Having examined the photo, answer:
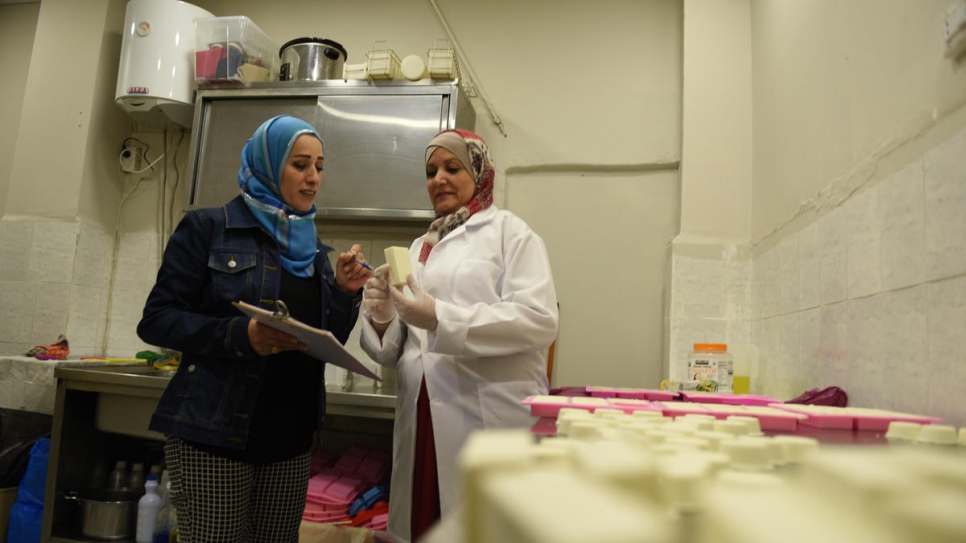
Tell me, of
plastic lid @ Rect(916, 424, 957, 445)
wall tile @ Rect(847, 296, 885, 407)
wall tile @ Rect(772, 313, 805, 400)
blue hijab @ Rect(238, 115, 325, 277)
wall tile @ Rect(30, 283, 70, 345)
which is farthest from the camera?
wall tile @ Rect(30, 283, 70, 345)

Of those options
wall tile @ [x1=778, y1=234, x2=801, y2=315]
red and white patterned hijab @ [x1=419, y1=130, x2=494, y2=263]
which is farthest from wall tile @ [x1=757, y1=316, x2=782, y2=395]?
red and white patterned hijab @ [x1=419, y1=130, x2=494, y2=263]

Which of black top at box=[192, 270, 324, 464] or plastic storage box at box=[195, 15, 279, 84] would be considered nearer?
black top at box=[192, 270, 324, 464]

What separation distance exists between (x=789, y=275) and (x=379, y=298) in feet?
4.44

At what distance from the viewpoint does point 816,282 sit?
1.69 m

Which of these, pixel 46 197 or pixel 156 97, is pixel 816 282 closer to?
pixel 156 97

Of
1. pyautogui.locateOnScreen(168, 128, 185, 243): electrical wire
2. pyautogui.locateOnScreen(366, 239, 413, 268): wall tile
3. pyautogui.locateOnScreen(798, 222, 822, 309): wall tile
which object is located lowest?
pyautogui.locateOnScreen(798, 222, 822, 309): wall tile

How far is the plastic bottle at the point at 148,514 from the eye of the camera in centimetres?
248

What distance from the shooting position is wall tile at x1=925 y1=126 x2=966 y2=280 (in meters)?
1.01

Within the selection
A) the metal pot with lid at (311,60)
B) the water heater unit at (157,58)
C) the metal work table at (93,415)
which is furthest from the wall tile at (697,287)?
the water heater unit at (157,58)

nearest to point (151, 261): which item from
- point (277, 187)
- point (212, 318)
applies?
point (277, 187)

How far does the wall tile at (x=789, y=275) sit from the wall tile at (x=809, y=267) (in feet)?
0.11

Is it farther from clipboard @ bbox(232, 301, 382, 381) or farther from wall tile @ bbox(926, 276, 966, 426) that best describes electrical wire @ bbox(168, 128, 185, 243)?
wall tile @ bbox(926, 276, 966, 426)

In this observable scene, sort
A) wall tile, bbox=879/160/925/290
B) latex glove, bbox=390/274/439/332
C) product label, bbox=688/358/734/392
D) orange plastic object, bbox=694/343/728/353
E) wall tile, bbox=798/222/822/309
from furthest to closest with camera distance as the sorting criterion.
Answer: orange plastic object, bbox=694/343/728/353 < product label, bbox=688/358/734/392 < wall tile, bbox=798/222/822/309 < latex glove, bbox=390/274/439/332 < wall tile, bbox=879/160/925/290

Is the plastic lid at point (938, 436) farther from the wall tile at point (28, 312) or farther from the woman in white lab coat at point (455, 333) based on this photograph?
the wall tile at point (28, 312)
